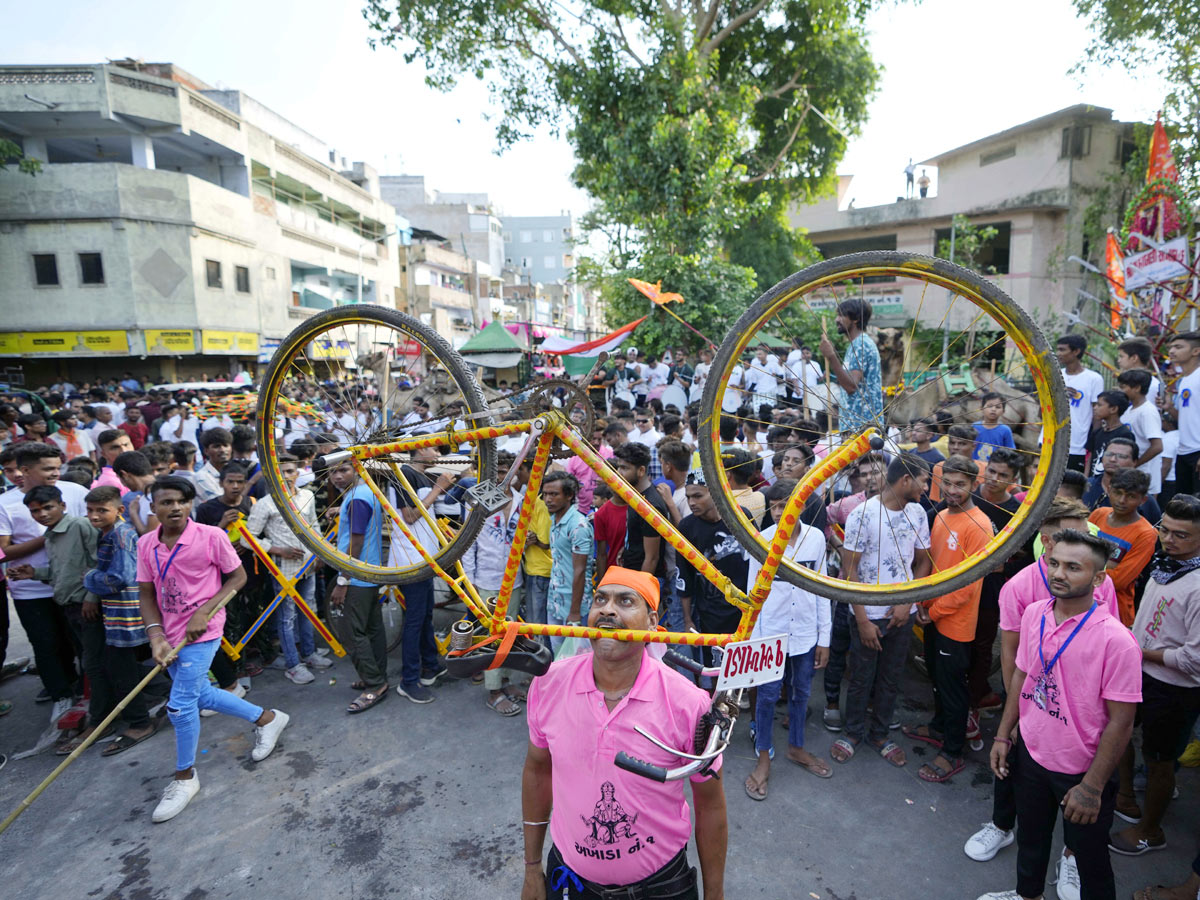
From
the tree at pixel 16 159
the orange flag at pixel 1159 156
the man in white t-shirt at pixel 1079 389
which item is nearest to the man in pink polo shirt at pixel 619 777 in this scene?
the man in white t-shirt at pixel 1079 389

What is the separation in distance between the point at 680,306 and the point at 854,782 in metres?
13.7

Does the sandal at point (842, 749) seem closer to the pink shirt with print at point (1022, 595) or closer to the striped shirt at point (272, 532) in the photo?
the pink shirt with print at point (1022, 595)

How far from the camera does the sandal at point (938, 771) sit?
4.49 meters

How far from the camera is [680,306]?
54.9 feet

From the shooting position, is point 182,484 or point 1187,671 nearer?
point 1187,671

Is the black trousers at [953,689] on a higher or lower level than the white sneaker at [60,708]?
higher

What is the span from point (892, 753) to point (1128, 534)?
225 cm

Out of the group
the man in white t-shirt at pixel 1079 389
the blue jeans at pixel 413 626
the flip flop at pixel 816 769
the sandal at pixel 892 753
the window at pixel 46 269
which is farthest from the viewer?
the window at pixel 46 269

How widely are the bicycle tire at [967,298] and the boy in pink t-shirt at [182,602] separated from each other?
3782 mm

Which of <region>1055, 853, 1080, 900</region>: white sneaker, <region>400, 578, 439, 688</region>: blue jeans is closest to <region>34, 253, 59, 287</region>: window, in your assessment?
<region>400, 578, 439, 688</region>: blue jeans

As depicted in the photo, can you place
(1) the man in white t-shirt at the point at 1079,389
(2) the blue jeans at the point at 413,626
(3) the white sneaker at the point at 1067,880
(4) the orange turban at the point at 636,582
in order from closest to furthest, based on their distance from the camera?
(4) the orange turban at the point at 636,582 → (3) the white sneaker at the point at 1067,880 → (2) the blue jeans at the point at 413,626 → (1) the man in white t-shirt at the point at 1079,389

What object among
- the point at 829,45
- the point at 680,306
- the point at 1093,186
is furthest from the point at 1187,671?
the point at 1093,186

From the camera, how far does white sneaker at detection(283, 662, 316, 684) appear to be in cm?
614

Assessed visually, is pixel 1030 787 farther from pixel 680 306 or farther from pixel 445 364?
pixel 680 306
